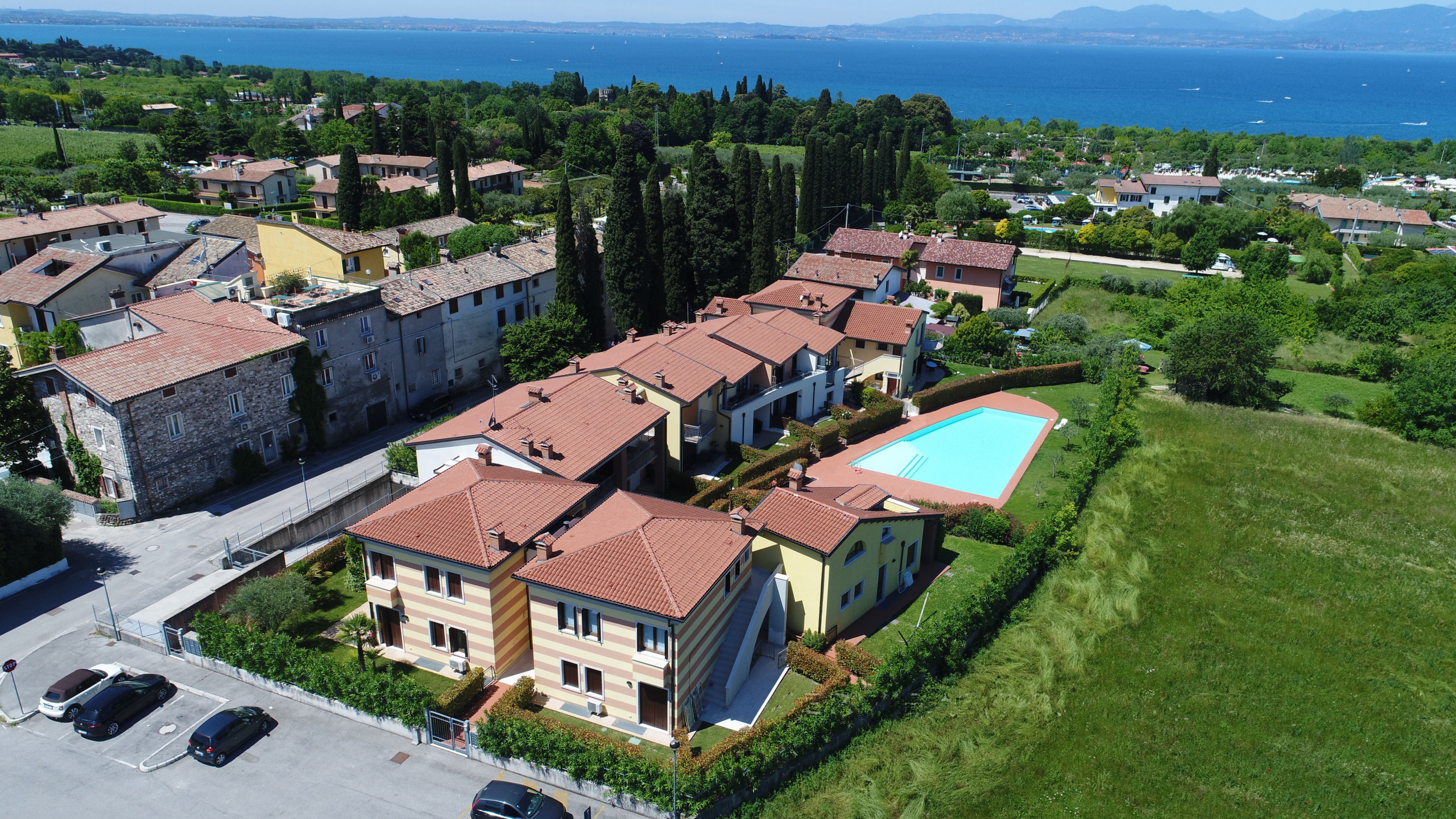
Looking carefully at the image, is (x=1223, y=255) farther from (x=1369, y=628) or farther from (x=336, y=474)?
(x=336, y=474)

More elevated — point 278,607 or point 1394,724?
point 278,607

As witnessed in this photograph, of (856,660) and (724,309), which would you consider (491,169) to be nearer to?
(724,309)

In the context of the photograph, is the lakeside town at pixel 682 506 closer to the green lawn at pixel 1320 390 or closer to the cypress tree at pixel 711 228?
the cypress tree at pixel 711 228

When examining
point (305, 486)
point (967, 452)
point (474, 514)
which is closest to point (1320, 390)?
point (967, 452)

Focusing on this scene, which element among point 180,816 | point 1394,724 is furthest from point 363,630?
point 1394,724

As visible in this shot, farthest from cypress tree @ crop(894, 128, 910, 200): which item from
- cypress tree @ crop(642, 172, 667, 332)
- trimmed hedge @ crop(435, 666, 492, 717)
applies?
trimmed hedge @ crop(435, 666, 492, 717)

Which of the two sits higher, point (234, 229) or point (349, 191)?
point (349, 191)
